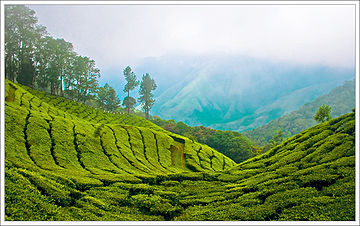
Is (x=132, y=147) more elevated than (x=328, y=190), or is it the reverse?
(x=132, y=147)

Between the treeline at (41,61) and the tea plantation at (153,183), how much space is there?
33.3m

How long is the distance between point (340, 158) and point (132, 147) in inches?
817

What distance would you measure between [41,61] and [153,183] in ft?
162

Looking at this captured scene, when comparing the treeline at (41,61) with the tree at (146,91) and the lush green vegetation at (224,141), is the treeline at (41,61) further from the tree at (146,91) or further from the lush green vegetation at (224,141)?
the lush green vegetation at (224,141)

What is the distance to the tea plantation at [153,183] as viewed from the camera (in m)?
9.92

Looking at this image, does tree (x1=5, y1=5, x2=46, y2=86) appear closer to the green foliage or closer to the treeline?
the treeline

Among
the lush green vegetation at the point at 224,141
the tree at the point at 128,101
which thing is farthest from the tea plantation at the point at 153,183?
the tree at the point at 128,101

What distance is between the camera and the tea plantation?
32.6ft

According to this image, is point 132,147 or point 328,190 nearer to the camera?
point 328,190

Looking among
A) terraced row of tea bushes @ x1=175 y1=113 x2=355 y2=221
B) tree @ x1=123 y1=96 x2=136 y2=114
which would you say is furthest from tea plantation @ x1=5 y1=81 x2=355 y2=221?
tree @ x1=123 y1=96 x2=136 y2=114

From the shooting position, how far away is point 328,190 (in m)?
10.9

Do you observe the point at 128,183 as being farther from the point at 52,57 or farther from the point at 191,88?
the point at 191,88

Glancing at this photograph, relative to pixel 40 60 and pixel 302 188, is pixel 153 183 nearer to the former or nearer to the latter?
pixel 302 188

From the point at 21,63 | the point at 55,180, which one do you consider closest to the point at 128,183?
the point at 55,180
